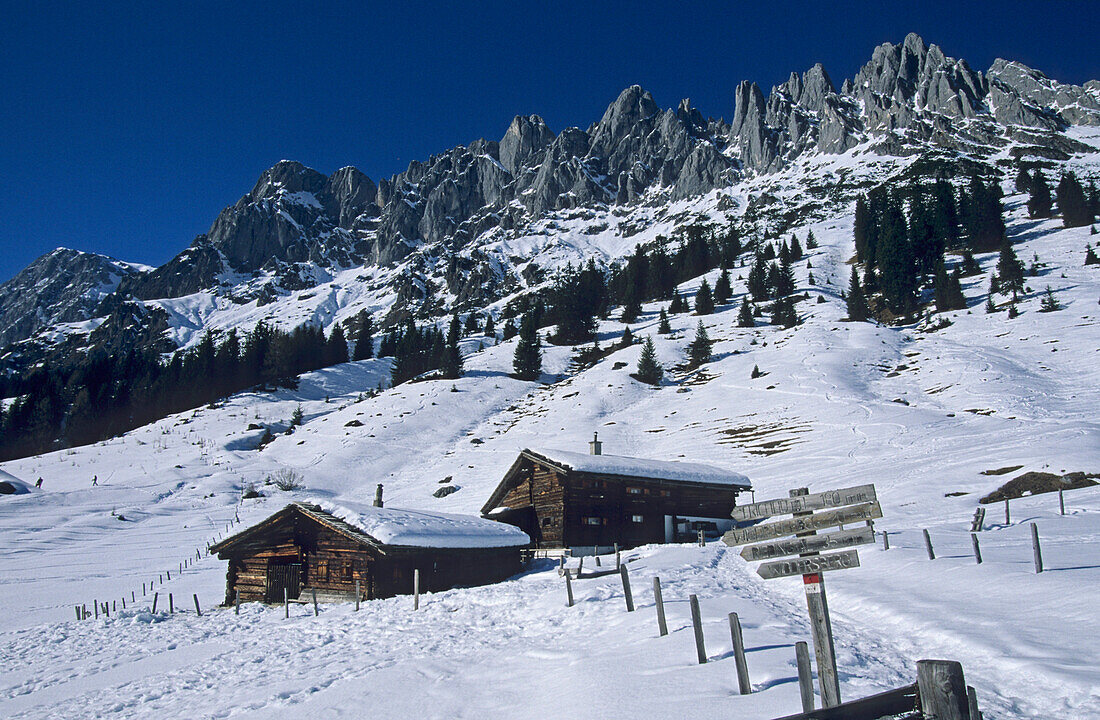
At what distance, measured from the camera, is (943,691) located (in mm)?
4328

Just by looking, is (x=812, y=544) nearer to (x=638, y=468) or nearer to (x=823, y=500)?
(x=823, y=500)

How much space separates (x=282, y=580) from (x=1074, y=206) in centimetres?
12984

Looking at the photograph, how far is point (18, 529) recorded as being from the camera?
39562 mm

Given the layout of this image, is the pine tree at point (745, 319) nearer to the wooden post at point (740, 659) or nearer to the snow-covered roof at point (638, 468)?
the snow-covered roof at point (638, 468)

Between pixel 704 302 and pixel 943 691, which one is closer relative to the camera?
pixel 943 691

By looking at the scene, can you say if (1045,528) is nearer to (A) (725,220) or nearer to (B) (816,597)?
(B) (816,597)

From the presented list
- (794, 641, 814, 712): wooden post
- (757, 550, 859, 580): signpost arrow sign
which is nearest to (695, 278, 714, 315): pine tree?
(757, 550, 859, 580): signpost arrow sign

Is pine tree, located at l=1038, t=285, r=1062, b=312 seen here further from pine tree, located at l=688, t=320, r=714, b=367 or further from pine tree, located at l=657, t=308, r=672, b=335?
pine tree, located at l=657, t=308, r=672, b=335

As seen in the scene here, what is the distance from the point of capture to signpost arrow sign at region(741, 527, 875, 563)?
6.24 metres

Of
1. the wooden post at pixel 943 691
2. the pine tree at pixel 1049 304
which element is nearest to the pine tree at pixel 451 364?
the pine tree at pixel 1049 304

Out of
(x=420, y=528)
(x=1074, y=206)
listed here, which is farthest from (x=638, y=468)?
(x=1074, y=206)

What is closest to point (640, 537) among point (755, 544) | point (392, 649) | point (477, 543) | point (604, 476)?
point (604, 476)

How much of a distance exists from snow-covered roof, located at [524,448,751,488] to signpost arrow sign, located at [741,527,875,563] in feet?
84.1

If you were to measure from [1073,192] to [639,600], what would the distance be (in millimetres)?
129572
